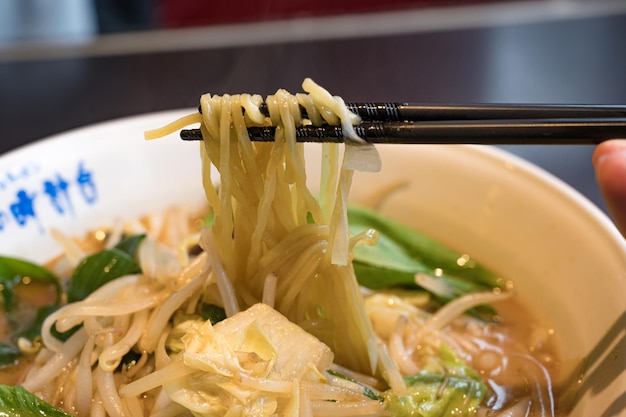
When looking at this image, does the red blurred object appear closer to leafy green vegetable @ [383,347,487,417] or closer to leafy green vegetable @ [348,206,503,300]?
leafy green vegetable @ [348,206,503,300]

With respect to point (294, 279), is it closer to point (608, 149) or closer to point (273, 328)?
point (273, 328)

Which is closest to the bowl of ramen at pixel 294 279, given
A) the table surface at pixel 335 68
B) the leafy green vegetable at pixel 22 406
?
the leafy green vegetable at pixel 22 406

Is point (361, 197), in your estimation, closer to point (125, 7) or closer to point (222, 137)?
point (222, 137)

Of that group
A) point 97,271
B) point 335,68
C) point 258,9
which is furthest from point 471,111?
point 258,9

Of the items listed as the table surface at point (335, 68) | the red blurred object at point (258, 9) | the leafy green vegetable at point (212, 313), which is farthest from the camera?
the red blurred object at point (258, 9)

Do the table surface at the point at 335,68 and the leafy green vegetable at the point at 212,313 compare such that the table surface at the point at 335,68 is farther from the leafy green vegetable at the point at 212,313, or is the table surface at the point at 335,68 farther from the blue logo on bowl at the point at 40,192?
the leafy green vegetable at the point at 212,313
